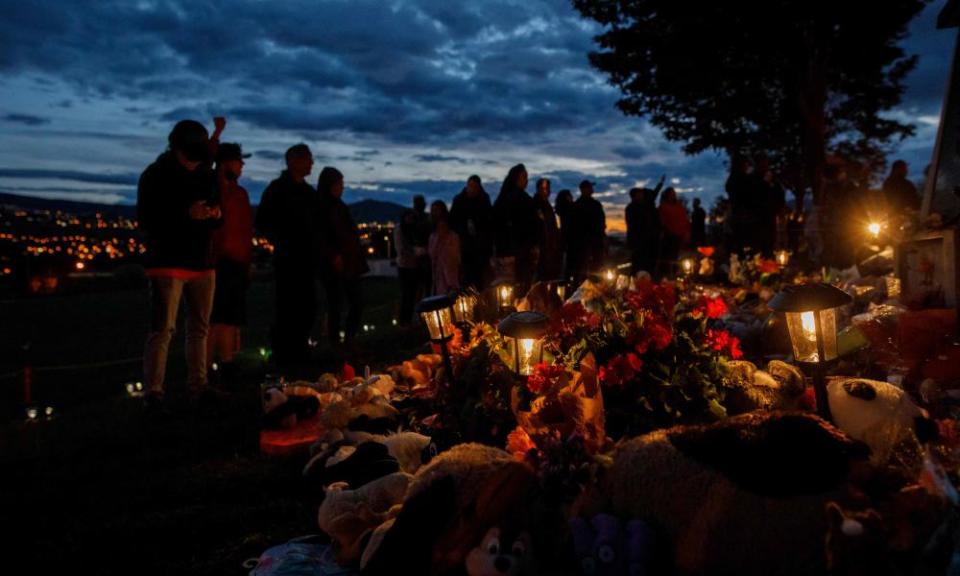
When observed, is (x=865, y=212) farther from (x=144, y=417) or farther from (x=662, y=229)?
(x=144, y=417)

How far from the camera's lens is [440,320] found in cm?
412

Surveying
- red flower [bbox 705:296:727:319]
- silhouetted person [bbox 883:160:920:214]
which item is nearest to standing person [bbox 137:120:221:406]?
red flower [bbox 705:296:727:319]

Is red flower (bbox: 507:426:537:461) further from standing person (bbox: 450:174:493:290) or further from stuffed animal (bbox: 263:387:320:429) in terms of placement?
standing person (bbox: 450:174:493:290)

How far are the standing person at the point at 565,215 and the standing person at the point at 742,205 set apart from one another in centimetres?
267

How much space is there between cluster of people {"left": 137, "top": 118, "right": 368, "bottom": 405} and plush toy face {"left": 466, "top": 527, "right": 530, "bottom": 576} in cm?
358

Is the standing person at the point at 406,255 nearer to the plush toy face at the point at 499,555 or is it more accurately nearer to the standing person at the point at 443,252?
the standing person at the point at 443,252

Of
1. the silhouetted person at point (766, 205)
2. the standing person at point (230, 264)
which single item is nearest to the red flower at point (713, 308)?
the standing person at point (230, 264)

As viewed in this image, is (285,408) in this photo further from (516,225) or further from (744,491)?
(516,225)

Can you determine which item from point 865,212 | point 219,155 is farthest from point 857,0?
point 219,155

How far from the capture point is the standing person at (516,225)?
8.66 metres

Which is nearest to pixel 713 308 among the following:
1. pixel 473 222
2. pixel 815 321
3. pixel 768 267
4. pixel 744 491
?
pixel 815 321

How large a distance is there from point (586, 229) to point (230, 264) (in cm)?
602

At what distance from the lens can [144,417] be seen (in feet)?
16.0

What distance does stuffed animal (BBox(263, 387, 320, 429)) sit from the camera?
4238 millimetres
